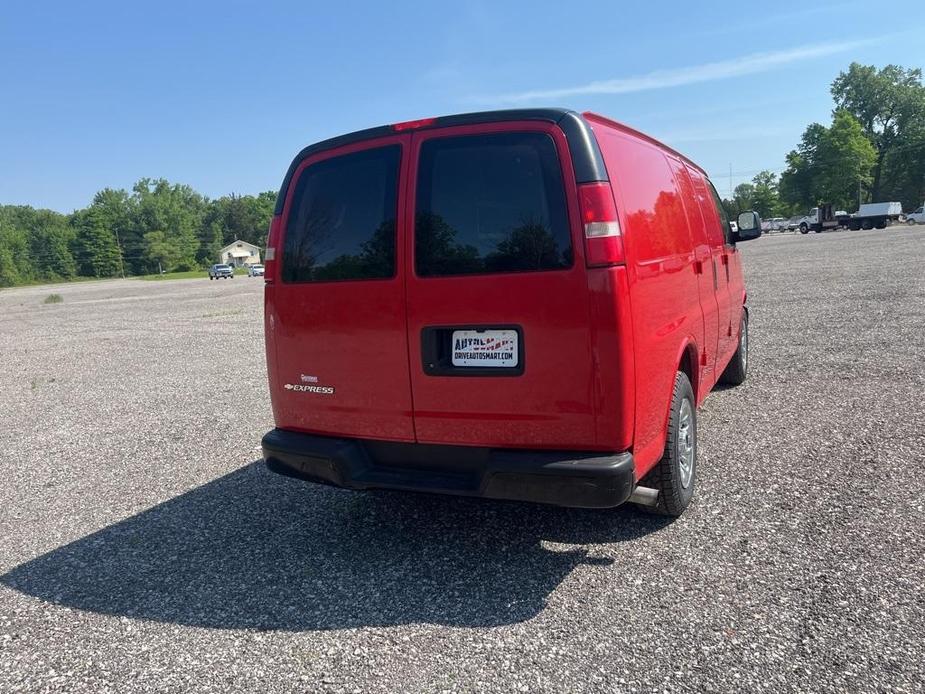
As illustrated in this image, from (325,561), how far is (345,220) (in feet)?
6.16

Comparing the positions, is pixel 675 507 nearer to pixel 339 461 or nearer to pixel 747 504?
pixel 747 504

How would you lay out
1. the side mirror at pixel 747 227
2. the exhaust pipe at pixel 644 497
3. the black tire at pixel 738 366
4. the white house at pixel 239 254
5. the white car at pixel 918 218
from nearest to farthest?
the exhaust pipe at pixel 644 497, the side mirror at pixel 747 227, the black tire at pixel 738 366, the white car at pixel 918 218, the white house at pixel 239 254

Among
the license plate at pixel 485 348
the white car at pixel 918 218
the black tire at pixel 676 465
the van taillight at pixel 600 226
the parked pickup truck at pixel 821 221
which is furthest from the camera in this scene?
the parked pickup truck at pixel 821 221

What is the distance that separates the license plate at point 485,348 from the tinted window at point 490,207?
302 mm

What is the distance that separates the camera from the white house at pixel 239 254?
391ft

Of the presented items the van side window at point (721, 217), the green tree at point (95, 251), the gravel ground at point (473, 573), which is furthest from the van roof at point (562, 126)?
the green tree at point (95, 251)

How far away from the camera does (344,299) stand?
11.4ft

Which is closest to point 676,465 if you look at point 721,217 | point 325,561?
point 325,561

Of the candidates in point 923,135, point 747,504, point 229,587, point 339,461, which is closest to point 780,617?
point 747,504

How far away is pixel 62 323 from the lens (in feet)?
65.7

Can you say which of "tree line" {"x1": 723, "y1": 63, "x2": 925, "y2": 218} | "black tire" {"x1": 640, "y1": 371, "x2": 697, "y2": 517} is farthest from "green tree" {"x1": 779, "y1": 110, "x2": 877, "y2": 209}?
"black tire" {"x1": 640, "y1": 371, "x2": 697, "y2": 517}

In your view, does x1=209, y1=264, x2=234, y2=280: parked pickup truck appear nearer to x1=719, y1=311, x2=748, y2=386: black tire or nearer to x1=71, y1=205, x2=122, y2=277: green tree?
x1=71, y1=205, x2=122, y2=277: green tree

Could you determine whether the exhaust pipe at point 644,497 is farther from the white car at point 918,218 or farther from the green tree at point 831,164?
the green tree at point 831,164

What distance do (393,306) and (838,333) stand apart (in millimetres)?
8154
